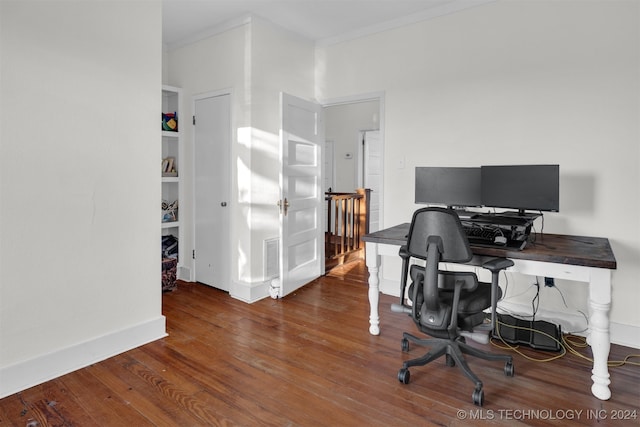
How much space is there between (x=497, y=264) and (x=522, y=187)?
0.78 m

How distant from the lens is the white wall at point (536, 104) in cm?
269

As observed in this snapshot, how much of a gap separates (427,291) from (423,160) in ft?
5.82

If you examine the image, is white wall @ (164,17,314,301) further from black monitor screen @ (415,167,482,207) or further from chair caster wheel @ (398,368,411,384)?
chair caster wheel @ (398,368,411,384)

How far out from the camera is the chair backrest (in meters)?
2.08

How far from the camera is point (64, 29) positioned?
2236mm

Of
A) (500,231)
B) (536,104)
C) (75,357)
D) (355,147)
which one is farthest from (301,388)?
(355,147)

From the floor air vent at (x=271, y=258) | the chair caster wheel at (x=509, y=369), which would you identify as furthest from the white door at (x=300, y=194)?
the chair caster wheel at (x=509, y=369)

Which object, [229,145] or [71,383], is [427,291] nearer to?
[71,383]

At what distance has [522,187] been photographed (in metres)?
2.63

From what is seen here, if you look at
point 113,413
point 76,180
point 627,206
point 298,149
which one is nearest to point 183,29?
point 298,149

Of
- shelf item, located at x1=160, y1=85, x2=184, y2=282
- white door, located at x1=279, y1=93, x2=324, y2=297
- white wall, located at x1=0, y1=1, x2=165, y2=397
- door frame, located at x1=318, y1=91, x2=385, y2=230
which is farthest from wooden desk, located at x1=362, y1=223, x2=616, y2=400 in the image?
shelf item, located at x1=160, y1=85, x2=184, y2=282

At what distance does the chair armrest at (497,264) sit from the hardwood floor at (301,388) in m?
0.68

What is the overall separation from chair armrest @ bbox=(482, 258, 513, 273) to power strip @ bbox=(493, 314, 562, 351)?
82 centimetres

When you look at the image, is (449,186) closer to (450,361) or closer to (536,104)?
(536,104)
